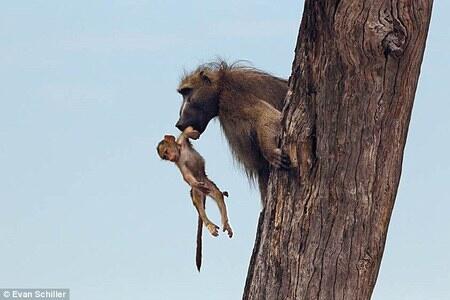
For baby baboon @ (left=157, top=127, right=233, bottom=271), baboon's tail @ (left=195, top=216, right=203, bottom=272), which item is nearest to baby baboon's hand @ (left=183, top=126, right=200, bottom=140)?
baby baboon @ (left=157, top=127, right=233, bottom=271)

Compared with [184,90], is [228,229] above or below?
below

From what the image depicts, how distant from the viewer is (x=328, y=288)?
6207 mm

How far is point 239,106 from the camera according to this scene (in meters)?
7.88

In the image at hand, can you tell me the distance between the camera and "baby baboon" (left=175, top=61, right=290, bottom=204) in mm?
7652

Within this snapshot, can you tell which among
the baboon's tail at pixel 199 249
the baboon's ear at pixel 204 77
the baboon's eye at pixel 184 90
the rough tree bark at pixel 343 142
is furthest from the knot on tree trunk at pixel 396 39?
the baboon's eye at pixel 184 90

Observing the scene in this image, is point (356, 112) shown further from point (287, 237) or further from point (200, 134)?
point (200, 134)

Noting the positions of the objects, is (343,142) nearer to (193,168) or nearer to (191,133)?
(193,168)

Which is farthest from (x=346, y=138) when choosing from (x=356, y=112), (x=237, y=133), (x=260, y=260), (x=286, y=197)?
(x=237, y=133)

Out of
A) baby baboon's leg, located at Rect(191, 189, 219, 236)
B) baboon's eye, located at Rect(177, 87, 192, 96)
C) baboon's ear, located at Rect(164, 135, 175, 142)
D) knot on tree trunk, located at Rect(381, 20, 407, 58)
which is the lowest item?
baby baboon's leg, located at Rect(191, 189, 219, 236)

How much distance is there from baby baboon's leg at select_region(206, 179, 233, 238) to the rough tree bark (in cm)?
89

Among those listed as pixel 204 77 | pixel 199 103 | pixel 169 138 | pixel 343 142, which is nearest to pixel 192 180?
pixel 169 138

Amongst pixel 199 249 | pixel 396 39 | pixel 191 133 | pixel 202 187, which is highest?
pixel 396 39

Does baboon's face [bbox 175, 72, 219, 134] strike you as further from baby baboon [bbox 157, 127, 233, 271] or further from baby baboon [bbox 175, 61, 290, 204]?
baby baboon [bbox 157, 127, 233, 271]

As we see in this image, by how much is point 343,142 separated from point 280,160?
0.48 m
